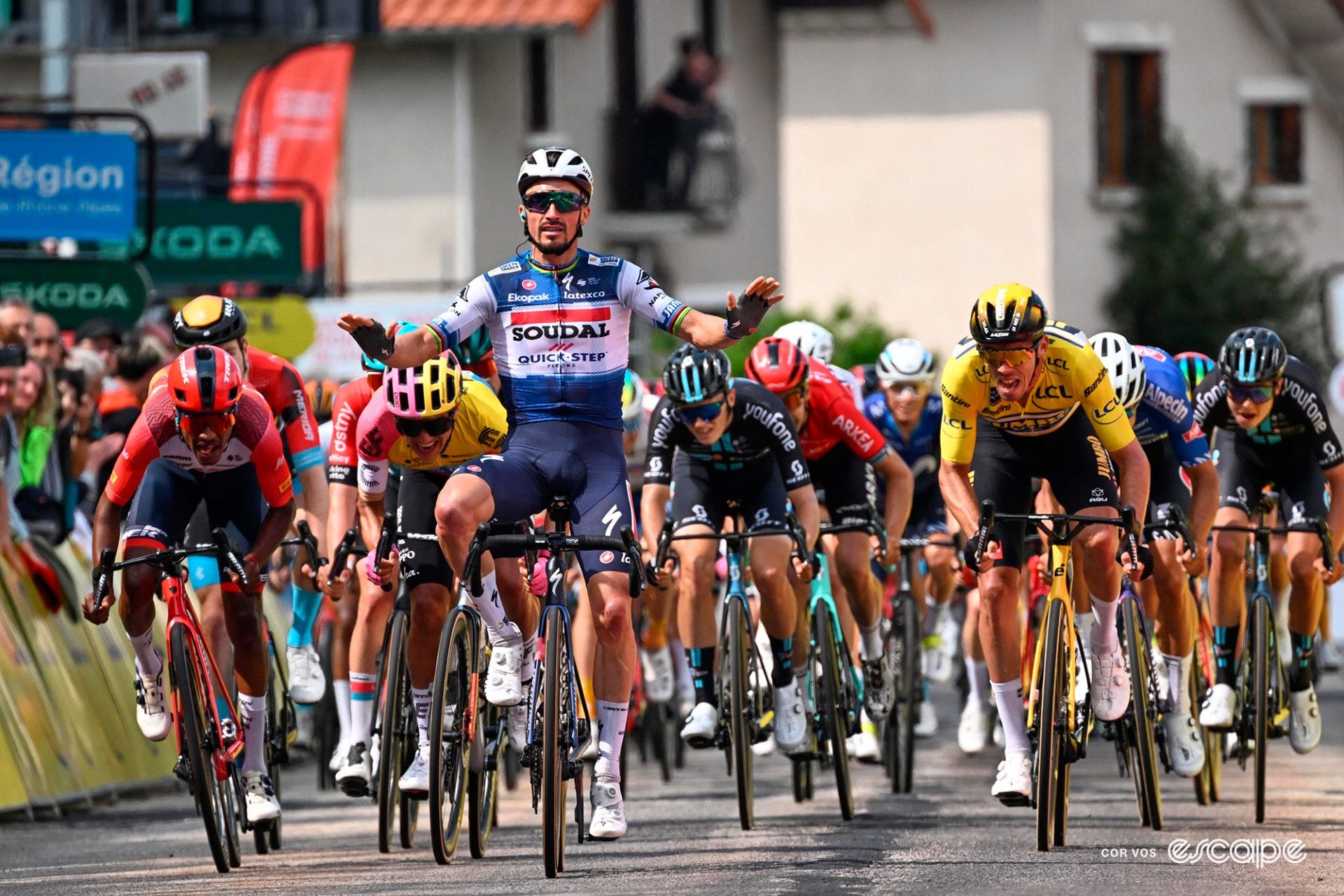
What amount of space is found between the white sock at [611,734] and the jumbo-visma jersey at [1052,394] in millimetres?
1655

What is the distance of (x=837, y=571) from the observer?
13523 mm

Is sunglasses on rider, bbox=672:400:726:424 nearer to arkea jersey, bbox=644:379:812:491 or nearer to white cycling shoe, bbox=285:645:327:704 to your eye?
arkea jersey, bbox=644:379:812:491

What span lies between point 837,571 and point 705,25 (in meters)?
23.1

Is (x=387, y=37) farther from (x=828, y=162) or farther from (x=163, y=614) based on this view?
(x=163, y=614)

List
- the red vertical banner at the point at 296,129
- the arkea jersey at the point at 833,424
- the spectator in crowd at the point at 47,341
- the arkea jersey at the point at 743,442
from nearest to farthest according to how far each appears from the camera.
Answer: the arkea jersey at the point at 743,442 < the arkea jersey at the point at 833,424 < the spectator in crowd at the point at 47,341 < the red vertical banner at the point at 296,129

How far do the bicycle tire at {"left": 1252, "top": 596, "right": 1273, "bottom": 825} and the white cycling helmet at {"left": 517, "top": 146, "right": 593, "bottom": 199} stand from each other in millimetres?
3920

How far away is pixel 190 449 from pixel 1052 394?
337 cm

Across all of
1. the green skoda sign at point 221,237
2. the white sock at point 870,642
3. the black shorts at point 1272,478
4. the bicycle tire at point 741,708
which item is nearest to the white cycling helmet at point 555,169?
the bicycle tire at point 741,708

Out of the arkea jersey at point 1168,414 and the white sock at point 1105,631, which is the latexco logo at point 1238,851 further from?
the arkea jersey at point 1168,414

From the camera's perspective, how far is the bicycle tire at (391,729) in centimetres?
1075

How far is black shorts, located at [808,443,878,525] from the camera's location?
1373 centimetres

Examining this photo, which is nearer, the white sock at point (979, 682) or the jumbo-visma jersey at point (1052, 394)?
the jumbo-visma jersey at point (1052, 394)

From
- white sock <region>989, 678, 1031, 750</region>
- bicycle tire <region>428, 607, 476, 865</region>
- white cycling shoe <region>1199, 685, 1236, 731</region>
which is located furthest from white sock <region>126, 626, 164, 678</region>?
white cycling shoe <region>1199, 685, 1236, 731</region>

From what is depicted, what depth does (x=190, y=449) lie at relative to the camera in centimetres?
1058
